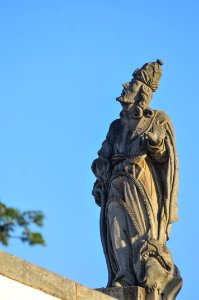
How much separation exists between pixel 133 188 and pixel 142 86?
1373 millimetres

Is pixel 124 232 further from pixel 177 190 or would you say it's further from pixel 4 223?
pixel 4 223

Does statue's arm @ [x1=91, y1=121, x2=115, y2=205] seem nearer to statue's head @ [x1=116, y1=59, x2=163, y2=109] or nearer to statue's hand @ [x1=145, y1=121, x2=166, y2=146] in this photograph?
statue's head @ [x1=116, y1=59, x2=163, y2=109]

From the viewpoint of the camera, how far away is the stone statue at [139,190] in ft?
47.2

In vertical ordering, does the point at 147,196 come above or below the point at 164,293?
above

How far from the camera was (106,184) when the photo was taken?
15.1 metres

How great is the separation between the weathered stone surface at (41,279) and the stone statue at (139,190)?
100 inches

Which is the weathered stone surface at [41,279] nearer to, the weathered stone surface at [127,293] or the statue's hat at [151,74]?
the weathered stone surface at [127,293]

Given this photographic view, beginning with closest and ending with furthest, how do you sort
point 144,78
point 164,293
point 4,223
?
point 164,293
point 144,78
point 4,223

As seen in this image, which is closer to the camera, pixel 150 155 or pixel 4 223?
pixel 150 155

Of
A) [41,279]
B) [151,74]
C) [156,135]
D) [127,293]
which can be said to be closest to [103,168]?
[156,135]

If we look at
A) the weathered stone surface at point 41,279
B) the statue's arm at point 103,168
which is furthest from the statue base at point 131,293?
the weathered stone surface at point 41,279

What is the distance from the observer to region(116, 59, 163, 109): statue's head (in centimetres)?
1518

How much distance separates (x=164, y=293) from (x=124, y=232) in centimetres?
94

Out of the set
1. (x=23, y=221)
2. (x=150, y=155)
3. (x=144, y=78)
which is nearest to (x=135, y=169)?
(x=150, y=155)
